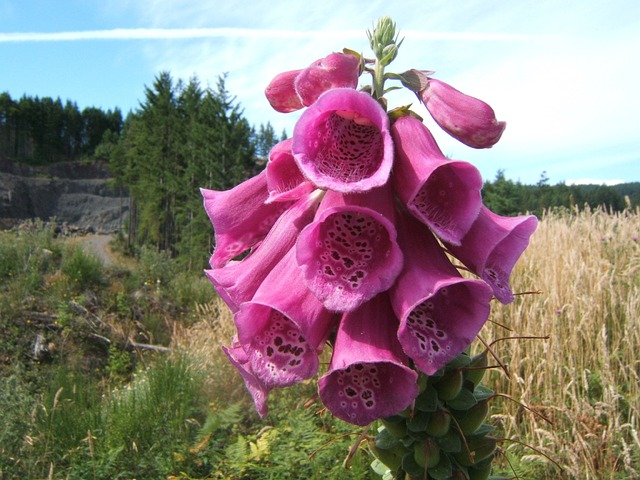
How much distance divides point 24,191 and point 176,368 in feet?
192

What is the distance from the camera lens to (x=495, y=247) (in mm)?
1016

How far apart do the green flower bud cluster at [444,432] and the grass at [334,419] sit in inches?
14.9

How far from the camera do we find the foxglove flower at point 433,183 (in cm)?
93

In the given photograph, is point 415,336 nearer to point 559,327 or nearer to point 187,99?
point 559,327

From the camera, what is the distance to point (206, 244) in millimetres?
28031

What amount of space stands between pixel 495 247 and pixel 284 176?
0.51m

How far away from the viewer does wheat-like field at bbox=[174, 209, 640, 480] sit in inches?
124

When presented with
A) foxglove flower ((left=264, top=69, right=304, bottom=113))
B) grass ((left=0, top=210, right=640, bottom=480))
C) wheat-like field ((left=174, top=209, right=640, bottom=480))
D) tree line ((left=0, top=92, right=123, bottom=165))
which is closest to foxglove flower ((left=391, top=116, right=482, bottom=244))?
foxglove flower ((left=264, top=69, right=304, bottom=113))

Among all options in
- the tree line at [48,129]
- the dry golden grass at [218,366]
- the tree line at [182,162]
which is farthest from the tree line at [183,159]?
the tree line at [48,129]

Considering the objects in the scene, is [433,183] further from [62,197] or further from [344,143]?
[62,197]

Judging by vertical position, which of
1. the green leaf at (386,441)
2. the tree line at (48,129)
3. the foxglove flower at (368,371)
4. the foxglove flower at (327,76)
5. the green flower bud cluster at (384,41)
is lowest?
the green leaf at (386,441)

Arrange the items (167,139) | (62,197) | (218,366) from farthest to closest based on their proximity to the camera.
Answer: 1. (62,197)
2. (167,139)
3. (218,366)

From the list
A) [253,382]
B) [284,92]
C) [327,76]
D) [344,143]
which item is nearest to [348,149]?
[344,143]

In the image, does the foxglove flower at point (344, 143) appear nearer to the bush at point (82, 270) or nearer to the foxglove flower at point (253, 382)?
the foxglove flower at point (253, 382)
